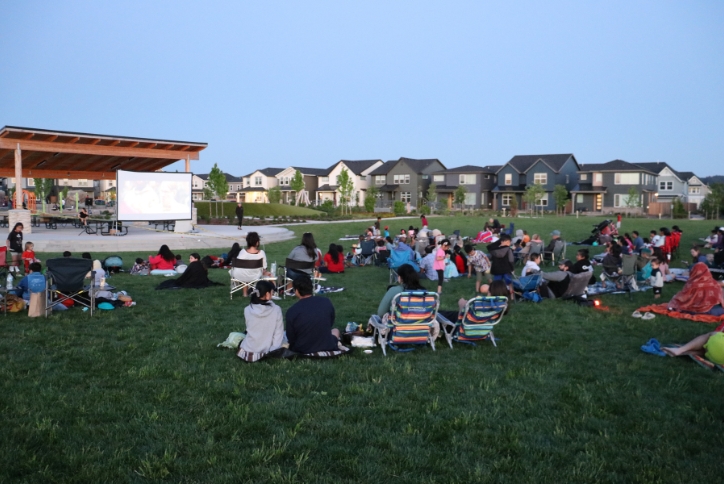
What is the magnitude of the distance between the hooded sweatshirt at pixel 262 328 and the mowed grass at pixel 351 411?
0.36m

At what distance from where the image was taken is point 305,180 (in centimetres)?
8831

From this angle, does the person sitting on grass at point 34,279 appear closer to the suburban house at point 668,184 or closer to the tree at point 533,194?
the tree at point 533,194

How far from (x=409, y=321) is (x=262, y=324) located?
75.3 inches

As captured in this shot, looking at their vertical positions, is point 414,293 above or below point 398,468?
above

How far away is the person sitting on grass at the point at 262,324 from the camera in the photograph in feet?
23.8

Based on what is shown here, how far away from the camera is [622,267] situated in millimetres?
13148

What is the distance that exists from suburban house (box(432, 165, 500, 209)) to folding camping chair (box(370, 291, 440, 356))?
67.9 meters

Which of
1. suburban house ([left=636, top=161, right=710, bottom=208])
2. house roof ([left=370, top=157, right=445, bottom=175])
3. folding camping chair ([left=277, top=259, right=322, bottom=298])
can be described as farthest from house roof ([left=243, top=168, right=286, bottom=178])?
folding camping chair ([left=277, top=259, right=322, bottom=298])

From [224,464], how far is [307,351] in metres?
3.08

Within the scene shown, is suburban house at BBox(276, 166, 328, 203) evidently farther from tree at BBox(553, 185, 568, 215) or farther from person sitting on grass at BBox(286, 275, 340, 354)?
person sitting on grass at BBox(286, 275, 340, 354)

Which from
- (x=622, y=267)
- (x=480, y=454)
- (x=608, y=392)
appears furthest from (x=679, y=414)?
(x=622, y=267)

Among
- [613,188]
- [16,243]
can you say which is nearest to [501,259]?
[16,243]

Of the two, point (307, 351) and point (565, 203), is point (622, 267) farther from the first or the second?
point (565, 203)

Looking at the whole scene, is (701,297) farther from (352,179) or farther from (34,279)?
(352,179)
